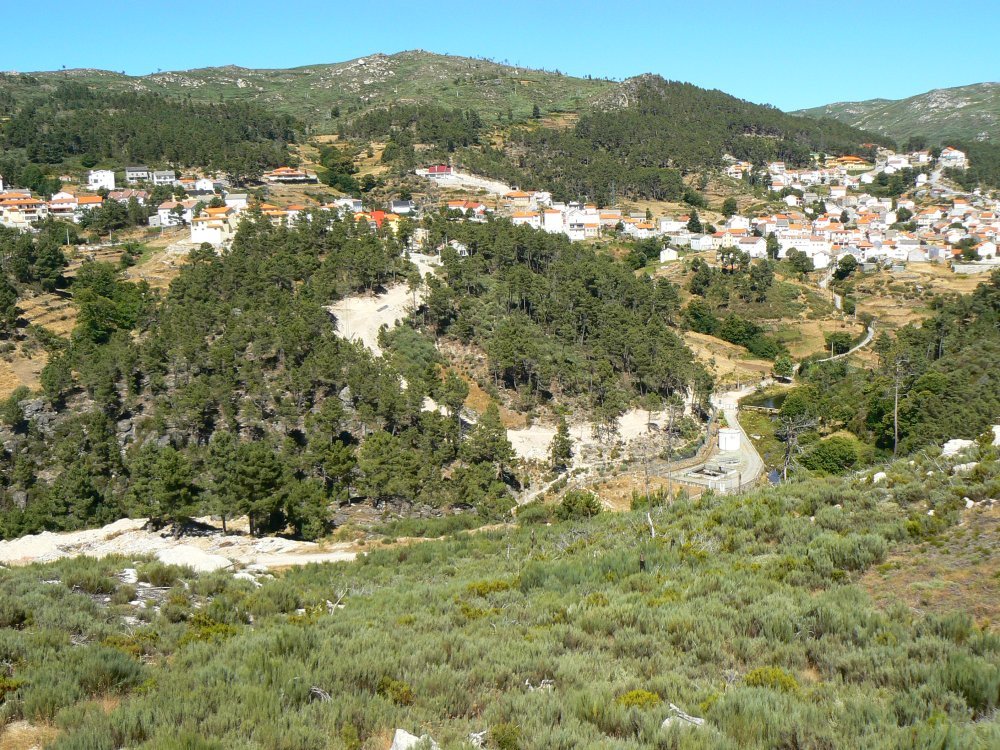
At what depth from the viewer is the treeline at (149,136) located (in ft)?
286

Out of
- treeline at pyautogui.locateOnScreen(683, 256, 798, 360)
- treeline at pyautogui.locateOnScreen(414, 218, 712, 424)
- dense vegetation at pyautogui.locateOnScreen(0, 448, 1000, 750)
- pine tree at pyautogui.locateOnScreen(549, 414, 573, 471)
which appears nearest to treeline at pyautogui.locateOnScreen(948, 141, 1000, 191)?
treeline at pyautogui.locateOnScreen(683, 256, 798, 360)

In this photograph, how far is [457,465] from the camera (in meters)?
34.5

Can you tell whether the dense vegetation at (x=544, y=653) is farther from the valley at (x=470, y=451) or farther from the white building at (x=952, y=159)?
the white building at (x=952, y=159)

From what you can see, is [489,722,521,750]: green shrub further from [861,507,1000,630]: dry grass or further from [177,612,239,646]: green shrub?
[861,507,1000,630]: dry grass

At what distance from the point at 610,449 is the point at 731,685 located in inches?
1299

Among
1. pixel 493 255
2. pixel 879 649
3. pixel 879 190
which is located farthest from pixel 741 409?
pixel 879 190

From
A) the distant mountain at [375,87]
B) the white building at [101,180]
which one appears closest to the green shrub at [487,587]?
the white building at [101,180]

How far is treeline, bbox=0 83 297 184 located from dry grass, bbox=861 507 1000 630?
8346 centimetres

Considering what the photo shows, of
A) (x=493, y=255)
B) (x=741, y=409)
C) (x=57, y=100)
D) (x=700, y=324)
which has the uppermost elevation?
(x=57, y=100)

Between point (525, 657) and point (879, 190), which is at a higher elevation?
point (879, 190)

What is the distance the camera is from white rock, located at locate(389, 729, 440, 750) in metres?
5.45

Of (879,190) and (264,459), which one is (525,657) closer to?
(264,459)

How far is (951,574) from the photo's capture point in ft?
30.7

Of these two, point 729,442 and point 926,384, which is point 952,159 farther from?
point 729,442
